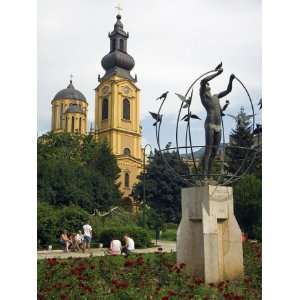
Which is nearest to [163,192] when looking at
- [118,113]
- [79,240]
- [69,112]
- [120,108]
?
[79,240]

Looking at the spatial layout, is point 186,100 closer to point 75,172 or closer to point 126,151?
point 75,172

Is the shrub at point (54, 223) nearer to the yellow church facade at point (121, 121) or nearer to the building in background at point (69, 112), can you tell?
the yellow church facade at point (121, 121)

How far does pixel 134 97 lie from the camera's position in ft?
143

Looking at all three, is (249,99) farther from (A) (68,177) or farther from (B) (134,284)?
(A) (68,177)

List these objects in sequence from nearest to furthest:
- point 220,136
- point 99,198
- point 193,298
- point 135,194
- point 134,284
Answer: point 193,298, point 134,284, point 220,136, point 99,198, point 135,194

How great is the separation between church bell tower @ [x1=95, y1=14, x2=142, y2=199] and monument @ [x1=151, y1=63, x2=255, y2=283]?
3409 cm

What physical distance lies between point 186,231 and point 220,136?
4.08 feet

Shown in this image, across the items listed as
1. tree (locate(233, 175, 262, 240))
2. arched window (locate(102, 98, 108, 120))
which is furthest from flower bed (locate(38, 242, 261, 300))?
arched window (locate(102, 98, 108, 120))

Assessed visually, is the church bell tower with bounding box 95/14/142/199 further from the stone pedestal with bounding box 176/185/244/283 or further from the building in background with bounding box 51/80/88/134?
the stone pedestal with bounding box 176/185/244/283

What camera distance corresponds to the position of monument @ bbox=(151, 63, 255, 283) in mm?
5488

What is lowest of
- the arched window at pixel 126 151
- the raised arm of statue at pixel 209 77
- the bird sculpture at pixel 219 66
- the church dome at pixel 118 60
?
the raised arm of statue at pixel 209 77

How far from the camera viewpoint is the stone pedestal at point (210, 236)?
546cm

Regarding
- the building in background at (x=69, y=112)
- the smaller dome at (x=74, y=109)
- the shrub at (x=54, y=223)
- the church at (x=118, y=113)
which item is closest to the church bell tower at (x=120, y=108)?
the church at (x=118, y=113)
